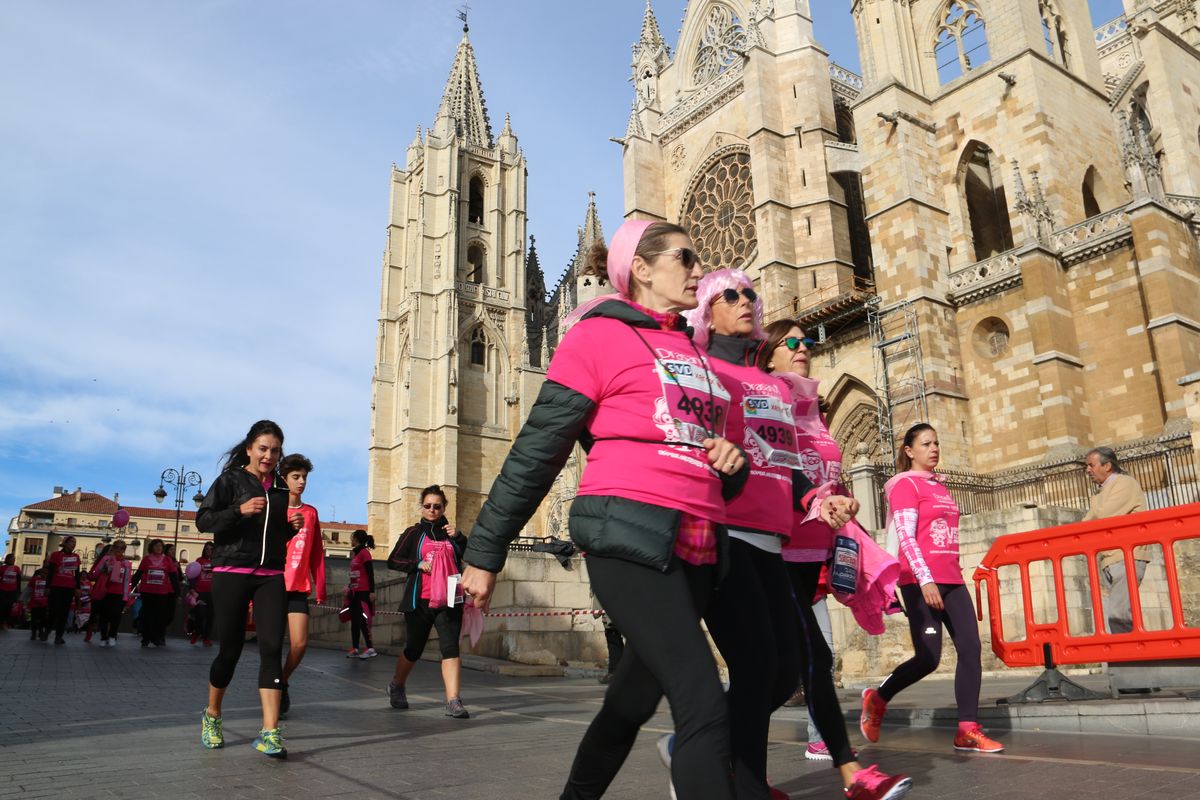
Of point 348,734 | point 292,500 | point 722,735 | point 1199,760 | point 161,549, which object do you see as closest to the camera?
point 722,735

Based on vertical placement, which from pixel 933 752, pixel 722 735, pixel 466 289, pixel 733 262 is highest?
pixel 466 289

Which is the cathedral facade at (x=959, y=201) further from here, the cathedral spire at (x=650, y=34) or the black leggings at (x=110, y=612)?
the black leggings at (x=110, y=612)

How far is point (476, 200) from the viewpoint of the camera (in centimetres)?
4788

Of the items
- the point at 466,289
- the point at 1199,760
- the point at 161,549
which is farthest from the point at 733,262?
the point at 1199,760

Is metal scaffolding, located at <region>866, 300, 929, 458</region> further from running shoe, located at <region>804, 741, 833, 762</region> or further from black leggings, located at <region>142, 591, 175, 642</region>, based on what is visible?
running shoe, located at <region>804, 741, 833, 762</region>

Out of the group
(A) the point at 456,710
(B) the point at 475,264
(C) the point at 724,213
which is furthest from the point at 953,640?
(B) the point at 475,264

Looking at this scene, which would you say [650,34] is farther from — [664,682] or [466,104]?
[664,682]

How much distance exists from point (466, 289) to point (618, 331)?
43.2 m

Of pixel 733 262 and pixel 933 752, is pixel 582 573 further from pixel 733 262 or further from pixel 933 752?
pixel 733 262

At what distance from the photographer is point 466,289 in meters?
44.8

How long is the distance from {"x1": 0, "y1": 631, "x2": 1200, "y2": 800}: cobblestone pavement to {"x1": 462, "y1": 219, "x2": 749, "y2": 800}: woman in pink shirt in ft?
4.72

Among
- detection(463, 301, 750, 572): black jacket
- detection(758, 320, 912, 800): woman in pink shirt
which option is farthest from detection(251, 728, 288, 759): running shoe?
detection(463, 301, 750, 572): black jacket

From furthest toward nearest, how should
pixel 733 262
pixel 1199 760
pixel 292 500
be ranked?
pixel 733 262, pixel 292 500, pixel 1199 760

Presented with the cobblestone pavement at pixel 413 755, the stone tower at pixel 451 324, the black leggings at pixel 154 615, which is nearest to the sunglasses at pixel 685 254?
the cobblestone pavement at pixel 413 755
